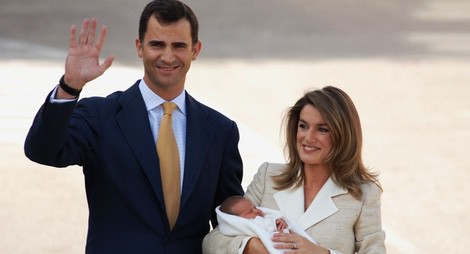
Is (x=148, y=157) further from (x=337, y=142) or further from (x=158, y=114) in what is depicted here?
(x=337, y=142)

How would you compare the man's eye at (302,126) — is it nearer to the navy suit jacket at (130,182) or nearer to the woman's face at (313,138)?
the woman's face at (313,138)

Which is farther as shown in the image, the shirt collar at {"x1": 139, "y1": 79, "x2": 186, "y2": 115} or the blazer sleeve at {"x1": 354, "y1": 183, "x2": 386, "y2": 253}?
the shirt collar at {"x1": 139, "y1": 79, "x2": 186, "y2": 115}

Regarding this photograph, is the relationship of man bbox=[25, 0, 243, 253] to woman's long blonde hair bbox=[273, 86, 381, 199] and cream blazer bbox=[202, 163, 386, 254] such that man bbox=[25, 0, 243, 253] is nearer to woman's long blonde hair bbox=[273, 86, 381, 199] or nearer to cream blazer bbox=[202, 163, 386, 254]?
cream blazer bbox=[202, 163, 386, 254]

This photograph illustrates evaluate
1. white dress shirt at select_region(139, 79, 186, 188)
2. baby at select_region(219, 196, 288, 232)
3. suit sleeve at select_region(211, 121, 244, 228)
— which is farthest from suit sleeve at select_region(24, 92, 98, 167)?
suit sleeve at select_region(211, 121, 244, 228)

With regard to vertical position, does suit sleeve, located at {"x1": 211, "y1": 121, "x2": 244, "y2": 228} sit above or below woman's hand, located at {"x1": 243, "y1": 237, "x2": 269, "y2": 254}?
above

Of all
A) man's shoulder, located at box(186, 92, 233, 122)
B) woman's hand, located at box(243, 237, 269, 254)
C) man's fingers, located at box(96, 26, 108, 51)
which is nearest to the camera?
man's fingers, located at box(96, 26, 108, 51)

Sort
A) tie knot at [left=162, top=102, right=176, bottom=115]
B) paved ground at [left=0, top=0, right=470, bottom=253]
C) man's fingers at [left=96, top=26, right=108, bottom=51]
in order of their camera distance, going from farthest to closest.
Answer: paved ground at [left=0, top=0, right=470, bottom=253], tie knot at [left=162, top=102, right=176, bottom=115], man's fingers at [left=96, top=26, right=108, bottom=51]

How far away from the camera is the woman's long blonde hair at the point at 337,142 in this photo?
5.35m

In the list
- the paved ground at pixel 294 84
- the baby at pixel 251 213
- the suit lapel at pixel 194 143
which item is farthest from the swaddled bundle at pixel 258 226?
the paved ground at pixel 294 84

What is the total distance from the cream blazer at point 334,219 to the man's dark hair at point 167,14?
80 cm

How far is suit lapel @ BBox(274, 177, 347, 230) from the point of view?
211 inches

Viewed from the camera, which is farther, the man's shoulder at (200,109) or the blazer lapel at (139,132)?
the man's shoulder at (200,109)

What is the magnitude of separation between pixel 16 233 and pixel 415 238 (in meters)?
2.85

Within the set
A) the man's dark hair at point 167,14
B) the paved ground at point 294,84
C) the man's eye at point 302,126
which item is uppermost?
the man's dark hair at point 167,14
